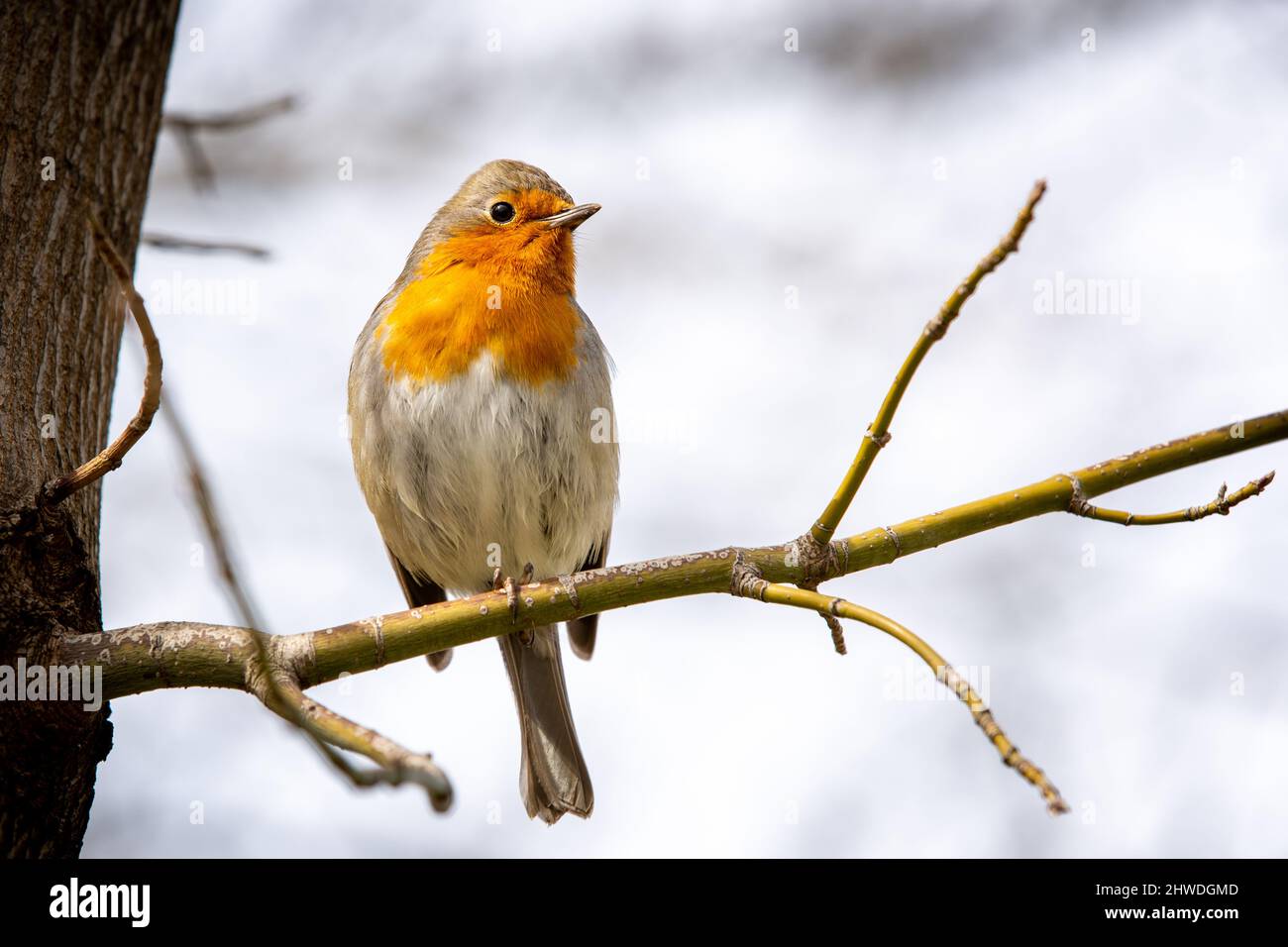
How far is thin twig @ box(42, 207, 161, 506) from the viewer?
2029 millimetres

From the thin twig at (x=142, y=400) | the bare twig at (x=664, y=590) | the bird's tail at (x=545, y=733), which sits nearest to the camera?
the thin twig at (x=142, y=400)

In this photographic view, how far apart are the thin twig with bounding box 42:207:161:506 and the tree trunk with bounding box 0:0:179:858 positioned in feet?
0.39

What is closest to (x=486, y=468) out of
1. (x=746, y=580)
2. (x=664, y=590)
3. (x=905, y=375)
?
(x=664, y=590)

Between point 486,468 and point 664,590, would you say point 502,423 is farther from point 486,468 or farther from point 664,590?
point 664,590

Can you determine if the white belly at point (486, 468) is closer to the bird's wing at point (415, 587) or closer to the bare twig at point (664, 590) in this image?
the bird's wing at point (415, 587)

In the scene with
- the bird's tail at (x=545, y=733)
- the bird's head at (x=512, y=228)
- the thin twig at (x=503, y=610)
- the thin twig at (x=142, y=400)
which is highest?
the bird's head at (x=512, y=228)

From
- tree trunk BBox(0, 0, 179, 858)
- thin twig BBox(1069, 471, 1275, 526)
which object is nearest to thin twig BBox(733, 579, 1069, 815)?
thin twig BBox(1069, 471, 1275, 526)

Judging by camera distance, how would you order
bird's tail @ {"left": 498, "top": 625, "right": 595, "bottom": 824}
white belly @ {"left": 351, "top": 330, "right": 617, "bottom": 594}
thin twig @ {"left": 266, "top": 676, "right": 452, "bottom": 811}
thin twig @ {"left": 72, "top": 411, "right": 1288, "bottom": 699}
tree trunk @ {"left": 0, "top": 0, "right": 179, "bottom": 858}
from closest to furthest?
1. thin twig @ {"left": 266, "top": 676, "right": 452, "bottom": 811}
2. thin twig @ {"left": 72, "top": 411, "right": 1288, "bottom": 699}
3. tree trunk @ {"left": 0, "top": 0, "right": 179, "bottom": 858}
4. white belly @ {"left": 351, "top": 330, "right": 617, "bottom": 594}
5. bird's tail @ {"left": 498, "top": 625, "right": 595, "bottom": 824}

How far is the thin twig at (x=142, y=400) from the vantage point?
2029mm

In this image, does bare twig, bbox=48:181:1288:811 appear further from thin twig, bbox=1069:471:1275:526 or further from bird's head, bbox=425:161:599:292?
bird's head, bbox=425:161:599:292

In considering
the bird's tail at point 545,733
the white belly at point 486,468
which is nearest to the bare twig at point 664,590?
the white belly at point 486,468

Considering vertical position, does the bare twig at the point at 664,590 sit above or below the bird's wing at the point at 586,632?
above

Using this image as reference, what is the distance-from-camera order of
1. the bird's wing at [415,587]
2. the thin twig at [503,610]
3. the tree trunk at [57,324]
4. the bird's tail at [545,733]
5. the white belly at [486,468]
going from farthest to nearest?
the bird's wing at [415,587] < the bird's tail at [545,733] < the white belly at [486,468] < the tree trunk at [57,324] < the thin twig at [503,610]

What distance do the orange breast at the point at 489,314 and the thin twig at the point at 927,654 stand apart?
2.05 m
